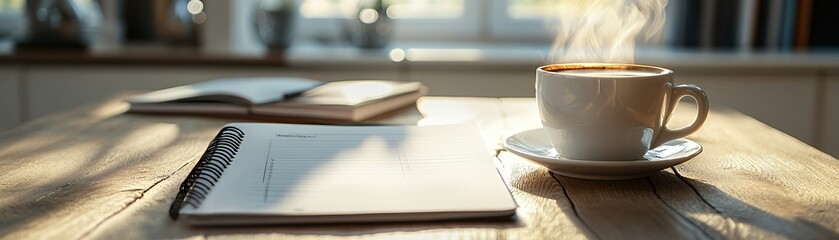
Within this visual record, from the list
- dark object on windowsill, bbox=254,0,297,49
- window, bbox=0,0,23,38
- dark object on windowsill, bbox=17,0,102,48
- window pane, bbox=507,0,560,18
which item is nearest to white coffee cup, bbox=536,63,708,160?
dark object on windowsill, bbox=254,0,297,49

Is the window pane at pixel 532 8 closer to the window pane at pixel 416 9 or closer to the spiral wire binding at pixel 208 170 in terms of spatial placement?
the window pane at pixel 416 9

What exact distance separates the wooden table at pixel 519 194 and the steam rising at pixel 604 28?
156 mm

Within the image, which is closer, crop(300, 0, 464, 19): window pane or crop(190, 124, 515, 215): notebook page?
crop(190, 124, 515, 215): notebook page

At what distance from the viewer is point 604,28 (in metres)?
1.24

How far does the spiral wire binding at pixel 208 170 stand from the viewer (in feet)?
2.28

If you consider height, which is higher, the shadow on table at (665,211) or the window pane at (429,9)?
the shadow on table at (665,211)

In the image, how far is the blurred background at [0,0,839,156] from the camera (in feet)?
6.93

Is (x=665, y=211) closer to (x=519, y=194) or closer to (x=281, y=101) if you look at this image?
(x=519, y=194)

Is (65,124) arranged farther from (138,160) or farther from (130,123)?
(138,160)

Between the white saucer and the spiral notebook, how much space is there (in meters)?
0.04

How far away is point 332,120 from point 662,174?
492 millimetres

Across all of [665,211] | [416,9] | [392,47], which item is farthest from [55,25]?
[665,211]

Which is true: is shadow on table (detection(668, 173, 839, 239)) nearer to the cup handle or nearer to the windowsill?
the cup handle

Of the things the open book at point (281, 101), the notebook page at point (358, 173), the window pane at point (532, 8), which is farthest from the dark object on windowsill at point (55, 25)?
the notebook page at point (358, 173)
